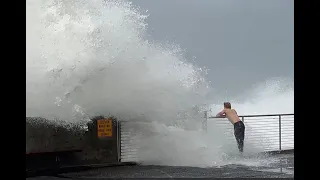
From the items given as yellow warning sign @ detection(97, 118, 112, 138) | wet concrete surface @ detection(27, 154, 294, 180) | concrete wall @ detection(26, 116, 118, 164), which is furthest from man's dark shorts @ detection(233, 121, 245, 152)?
yellow warning sign @ detection(97, 118, 112, 138)

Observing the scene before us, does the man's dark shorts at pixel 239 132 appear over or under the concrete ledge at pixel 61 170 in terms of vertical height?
over

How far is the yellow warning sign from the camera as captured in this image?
9.95 m

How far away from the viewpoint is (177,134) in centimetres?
1094

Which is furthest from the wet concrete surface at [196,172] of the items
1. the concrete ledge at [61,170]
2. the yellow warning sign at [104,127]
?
the yellow warning sign at [104,127]

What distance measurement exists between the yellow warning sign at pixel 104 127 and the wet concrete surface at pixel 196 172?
2.60ft

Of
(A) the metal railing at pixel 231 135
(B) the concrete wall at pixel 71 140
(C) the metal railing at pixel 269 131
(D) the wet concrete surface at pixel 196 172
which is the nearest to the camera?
(D) the wet concrete surface at pixel 196 172

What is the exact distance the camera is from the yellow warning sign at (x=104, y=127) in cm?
995

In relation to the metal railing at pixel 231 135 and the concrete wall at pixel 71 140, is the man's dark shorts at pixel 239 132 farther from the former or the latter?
the concrete wall at pixel 71 140

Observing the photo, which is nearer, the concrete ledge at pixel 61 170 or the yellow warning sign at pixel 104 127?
the concrete ledge at pixel 61 170

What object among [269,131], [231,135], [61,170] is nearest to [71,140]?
[61,170]

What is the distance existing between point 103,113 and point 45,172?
1924 millimetres

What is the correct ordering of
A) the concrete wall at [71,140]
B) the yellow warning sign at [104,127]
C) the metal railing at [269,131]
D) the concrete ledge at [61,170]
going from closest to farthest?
the concrete ledge at [61,170]
the concrete wall at [71,140]
the yellow warning sign at [104,127]
the metal railing at [269,131]

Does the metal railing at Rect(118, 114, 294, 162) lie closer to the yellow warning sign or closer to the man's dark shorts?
the yellow warning sign
